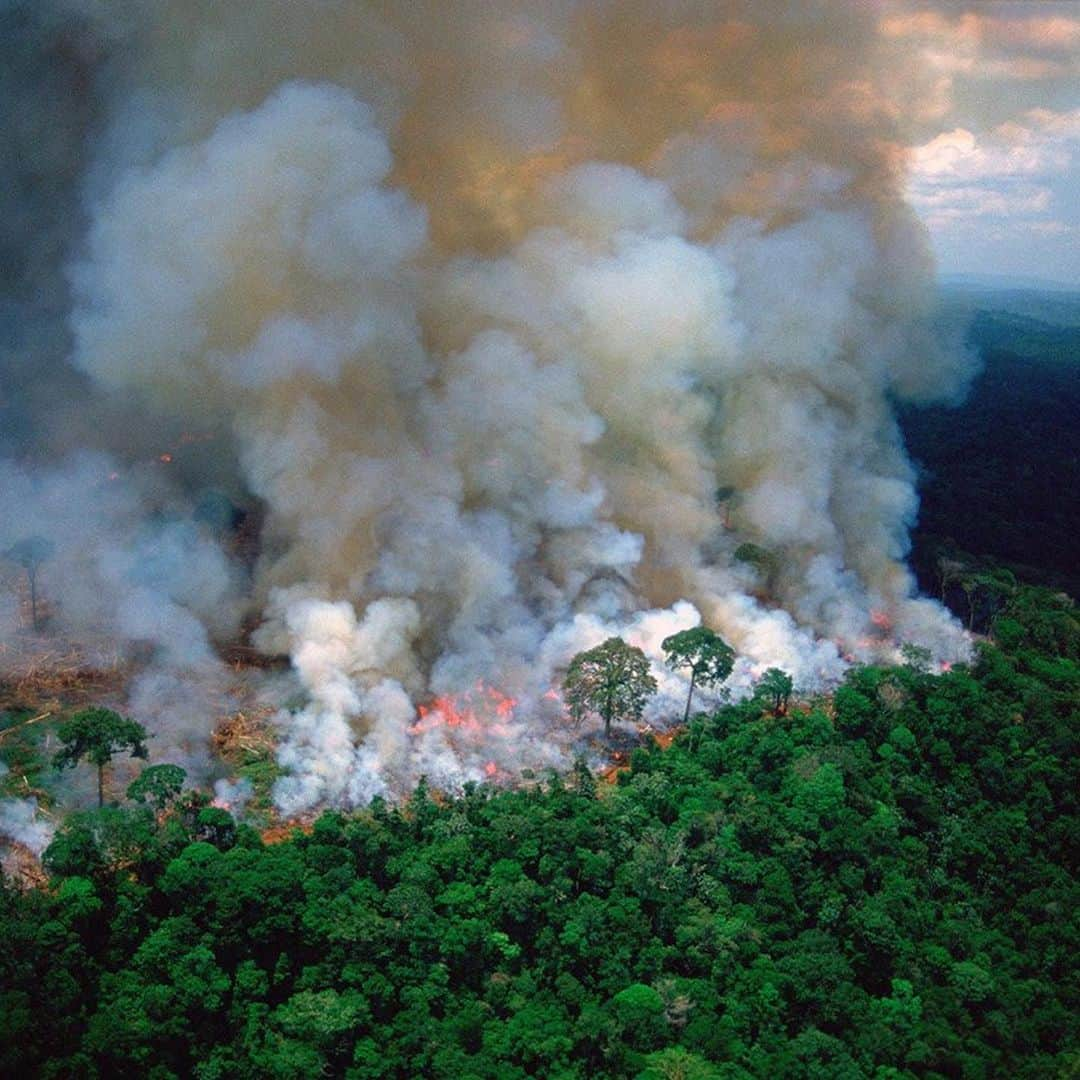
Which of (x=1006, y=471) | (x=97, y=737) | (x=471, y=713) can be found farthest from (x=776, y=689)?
(x=1006, y=471)

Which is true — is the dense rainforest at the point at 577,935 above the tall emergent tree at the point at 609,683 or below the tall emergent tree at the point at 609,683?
below

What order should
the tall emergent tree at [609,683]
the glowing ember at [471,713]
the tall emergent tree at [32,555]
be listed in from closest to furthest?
the glowing ember at [471,713] → the tall emergent tree at [609,683] → the tall emergent tree at [32,555]

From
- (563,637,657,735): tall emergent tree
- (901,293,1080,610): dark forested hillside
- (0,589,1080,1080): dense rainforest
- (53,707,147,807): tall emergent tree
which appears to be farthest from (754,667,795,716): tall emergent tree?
(53,707,147,807): tall emergent tree

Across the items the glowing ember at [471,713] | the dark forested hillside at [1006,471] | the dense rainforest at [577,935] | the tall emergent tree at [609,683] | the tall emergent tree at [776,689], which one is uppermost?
the dark forested hillside at [1006,471]

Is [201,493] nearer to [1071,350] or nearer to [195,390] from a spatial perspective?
[195,390]

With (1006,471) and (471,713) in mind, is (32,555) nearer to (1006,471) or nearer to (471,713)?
(471,713)

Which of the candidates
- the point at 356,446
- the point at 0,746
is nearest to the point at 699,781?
the point at 356,446

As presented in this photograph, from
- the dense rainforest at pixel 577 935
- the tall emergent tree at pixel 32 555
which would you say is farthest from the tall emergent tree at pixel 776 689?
the tall emergent tree at pixel 32 555

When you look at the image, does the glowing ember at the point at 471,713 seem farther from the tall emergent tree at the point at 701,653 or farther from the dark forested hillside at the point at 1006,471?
the dark forested hillside at the point at 1006,471

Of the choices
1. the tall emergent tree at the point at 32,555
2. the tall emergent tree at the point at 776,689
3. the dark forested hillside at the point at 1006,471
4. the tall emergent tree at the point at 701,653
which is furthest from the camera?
the dark forested hillside at the point at 1006,471
